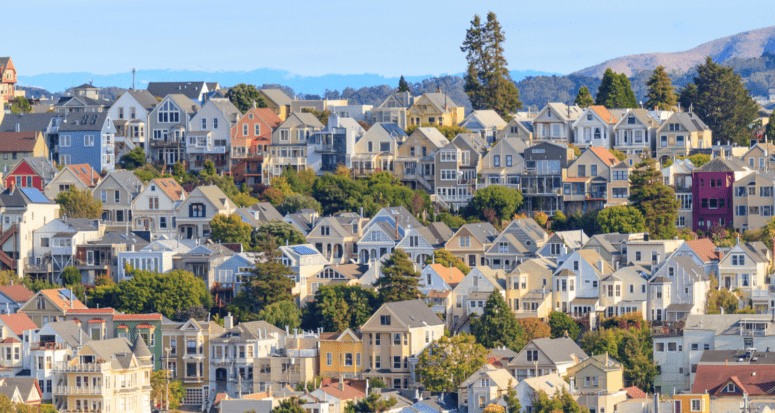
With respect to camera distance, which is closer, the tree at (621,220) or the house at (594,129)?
the tree at (621,220)

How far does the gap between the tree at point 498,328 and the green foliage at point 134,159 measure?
37.0 meters

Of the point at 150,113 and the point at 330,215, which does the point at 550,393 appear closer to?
the point at 330,215

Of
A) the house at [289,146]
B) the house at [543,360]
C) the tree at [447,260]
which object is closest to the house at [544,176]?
the tree at [447,260]

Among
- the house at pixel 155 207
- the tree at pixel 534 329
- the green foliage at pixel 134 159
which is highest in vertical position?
the green foliage at pixel 134 159

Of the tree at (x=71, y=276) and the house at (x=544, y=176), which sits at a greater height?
the house at (x=544, y=176)

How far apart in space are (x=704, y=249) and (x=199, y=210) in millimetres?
31603

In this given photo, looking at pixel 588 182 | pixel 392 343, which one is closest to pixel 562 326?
pixel 392 343

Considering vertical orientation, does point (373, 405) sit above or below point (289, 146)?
below

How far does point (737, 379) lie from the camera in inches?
3157

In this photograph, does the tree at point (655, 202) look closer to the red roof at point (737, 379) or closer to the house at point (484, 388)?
the red roof at point (737, 379)

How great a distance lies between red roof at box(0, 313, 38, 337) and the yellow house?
643 inches

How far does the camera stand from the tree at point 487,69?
13025 centimetres

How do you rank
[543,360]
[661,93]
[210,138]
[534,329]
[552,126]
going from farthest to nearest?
[661,93]
[552,126]
[210,138]
[534,329]
[543,360]

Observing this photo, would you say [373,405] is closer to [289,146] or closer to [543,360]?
[543,360]
